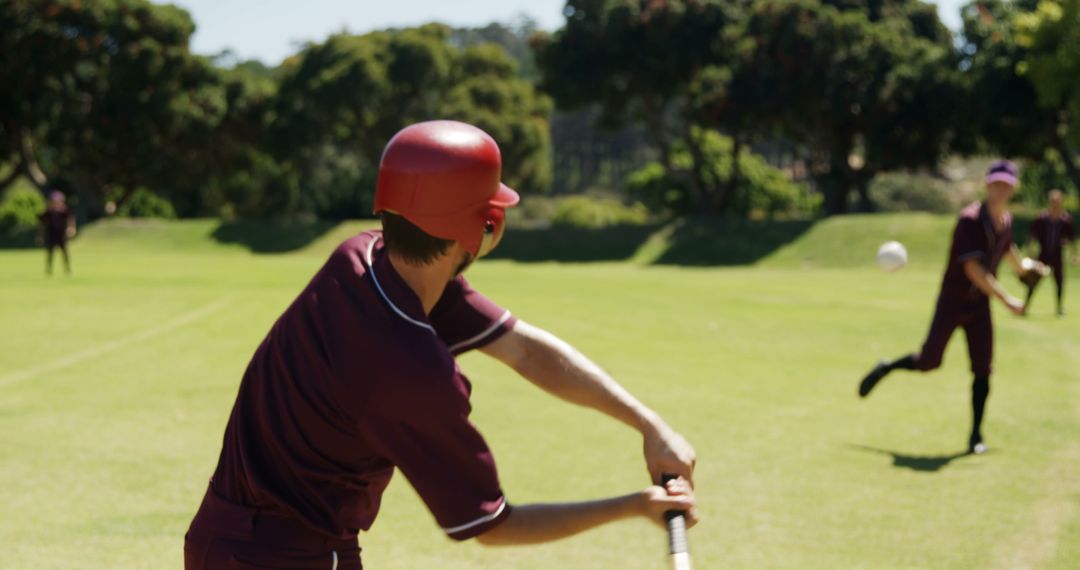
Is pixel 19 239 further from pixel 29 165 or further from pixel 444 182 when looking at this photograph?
pixel 444 182

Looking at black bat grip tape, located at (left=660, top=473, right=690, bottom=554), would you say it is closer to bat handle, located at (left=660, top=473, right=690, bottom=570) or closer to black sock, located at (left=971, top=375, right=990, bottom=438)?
bat handle, located at (left=660, top=473, right=690, bottom=570)

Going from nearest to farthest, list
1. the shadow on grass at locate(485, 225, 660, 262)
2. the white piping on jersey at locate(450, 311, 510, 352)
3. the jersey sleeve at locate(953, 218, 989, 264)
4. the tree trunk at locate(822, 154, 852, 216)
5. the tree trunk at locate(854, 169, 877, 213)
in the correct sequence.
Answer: the white piping on jersey at locate(450, 311, 510, 352) < the jersey sleeve at locate(953, 218, 989, 264) < the shadow on grass at locate(485, 225, 660, 262) < the tree trunk at locate(854, 169, 877, 213) < the tree trunk at locate(822, 154, 852, 216)

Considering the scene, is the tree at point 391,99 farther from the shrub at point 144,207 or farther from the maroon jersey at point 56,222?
the maroon jersey at point 56,222

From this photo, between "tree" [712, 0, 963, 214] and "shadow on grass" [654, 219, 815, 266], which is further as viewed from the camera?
"tree" [712, 0, 963, 214]

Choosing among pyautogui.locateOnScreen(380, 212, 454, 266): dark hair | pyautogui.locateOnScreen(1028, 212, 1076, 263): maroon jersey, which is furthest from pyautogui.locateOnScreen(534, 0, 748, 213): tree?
pyautogui.locateOnScreen(380, 212, 454, 266): dark hair

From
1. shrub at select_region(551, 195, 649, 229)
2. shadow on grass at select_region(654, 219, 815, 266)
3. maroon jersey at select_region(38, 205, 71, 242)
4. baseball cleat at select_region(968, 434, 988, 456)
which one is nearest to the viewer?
baseball cleat at select_region(968, 434, 988, 456)

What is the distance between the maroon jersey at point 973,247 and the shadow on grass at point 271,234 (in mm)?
48849

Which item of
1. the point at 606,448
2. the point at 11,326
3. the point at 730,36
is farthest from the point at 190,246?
the point at 606,448

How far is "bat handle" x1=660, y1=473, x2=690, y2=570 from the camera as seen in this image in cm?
319

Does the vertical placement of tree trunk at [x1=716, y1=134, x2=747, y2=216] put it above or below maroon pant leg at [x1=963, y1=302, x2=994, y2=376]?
below

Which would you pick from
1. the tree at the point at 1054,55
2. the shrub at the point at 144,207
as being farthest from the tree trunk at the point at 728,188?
the shrub at the point at 144,207

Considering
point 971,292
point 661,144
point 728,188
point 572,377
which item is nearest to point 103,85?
point 661,144

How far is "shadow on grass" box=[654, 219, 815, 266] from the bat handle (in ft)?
155

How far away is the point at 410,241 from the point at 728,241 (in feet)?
164
